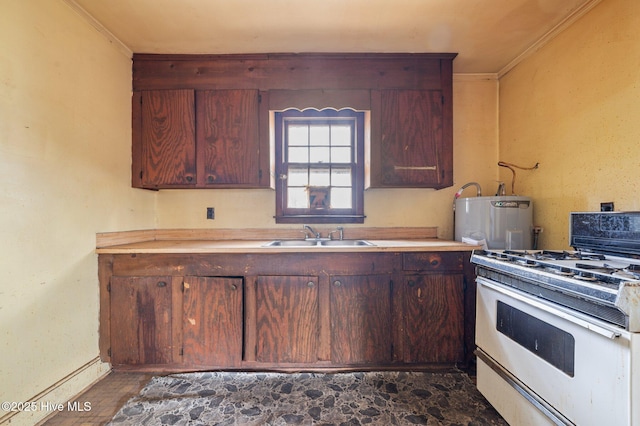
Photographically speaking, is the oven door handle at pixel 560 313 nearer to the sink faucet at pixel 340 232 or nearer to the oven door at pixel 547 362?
the oven door at pixel 547 362

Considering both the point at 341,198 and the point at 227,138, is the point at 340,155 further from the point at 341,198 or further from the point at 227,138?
the point at 227,138

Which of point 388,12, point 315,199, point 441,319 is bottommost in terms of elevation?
point 441,319

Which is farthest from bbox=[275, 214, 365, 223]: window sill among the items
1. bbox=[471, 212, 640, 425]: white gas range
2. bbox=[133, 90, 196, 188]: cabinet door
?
bbox=[471, 212, 640, 425]: white gas range

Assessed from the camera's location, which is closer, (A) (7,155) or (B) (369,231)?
(A) (7,155)

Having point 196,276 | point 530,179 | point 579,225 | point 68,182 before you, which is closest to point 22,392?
point 196,276

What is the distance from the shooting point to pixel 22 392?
1.35 m

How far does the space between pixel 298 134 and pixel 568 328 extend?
7.19 feet

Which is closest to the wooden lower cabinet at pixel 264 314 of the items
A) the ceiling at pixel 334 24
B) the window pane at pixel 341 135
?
the window pane at pixel 341 135

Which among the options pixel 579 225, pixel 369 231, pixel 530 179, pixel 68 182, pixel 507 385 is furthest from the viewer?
pixel 369 231

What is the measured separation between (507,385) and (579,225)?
3.20 feet

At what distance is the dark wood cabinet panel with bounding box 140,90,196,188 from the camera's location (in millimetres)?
2121

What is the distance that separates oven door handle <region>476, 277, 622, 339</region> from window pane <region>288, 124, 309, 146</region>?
182 cm

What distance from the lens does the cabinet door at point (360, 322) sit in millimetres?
1805

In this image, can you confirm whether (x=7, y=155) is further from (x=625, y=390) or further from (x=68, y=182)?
(x=625, y=390)
